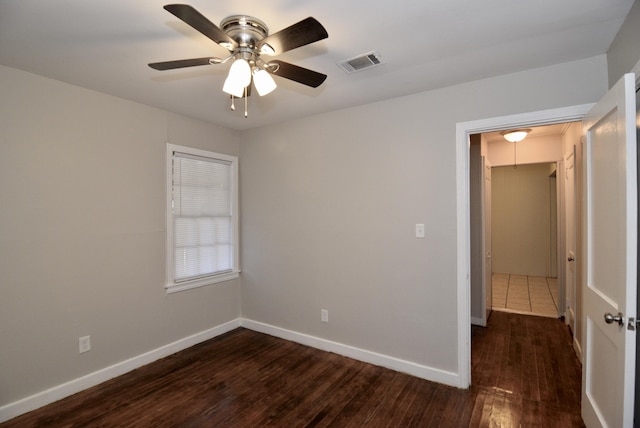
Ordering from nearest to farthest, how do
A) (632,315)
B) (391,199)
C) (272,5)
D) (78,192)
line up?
(632,315) < (272,5) < (78,192) < (391,199)

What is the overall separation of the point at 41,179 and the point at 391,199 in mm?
2897

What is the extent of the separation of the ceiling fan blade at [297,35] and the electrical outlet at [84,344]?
278 centimetres

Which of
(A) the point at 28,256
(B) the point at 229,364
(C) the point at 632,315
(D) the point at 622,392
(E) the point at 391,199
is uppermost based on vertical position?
(E) the point at 391,199

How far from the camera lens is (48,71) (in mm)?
2383

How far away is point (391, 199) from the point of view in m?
2.98

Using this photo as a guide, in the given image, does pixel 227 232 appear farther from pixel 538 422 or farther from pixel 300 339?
pixel 538 422

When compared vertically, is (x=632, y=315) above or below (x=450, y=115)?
below

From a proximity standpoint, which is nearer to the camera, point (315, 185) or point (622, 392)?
point (622, 392)

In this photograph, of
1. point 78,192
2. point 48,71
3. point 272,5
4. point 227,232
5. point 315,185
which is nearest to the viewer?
point 272,5

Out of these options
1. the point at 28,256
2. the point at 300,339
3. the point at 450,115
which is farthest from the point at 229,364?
the point at 450,115

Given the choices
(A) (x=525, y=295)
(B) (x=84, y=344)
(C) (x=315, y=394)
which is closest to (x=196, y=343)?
(B) (x=84, y=344)

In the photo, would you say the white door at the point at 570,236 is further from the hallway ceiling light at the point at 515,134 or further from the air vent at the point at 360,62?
the air vent at the point at 360,62

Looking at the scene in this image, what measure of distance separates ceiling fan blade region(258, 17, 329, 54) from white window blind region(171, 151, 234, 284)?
7.54ft

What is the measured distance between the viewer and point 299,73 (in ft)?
5.90
